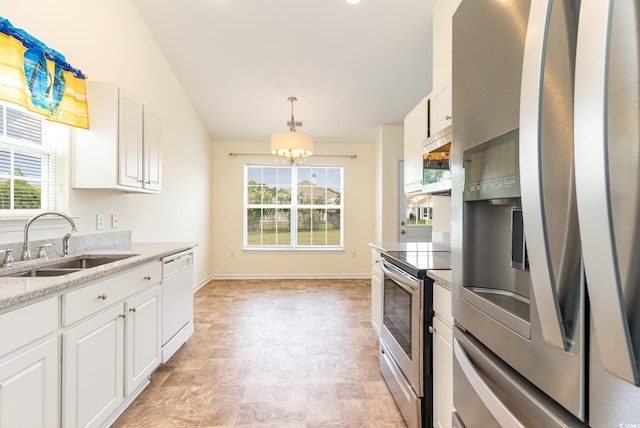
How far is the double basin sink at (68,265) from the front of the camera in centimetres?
179

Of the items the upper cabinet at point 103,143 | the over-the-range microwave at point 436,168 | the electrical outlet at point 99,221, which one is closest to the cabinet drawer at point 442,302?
the over-the-range microwave at point 436,168

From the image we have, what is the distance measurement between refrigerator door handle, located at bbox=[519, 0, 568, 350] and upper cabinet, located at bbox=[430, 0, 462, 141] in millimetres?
1443

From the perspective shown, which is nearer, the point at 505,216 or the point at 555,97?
the point at 555,97

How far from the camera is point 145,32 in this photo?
11.0ft

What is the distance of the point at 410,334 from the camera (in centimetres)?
174

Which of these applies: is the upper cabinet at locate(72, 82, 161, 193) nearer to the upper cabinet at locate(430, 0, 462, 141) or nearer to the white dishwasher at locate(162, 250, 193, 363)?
the white dishwasher at locate(162, 250, 193, 363)

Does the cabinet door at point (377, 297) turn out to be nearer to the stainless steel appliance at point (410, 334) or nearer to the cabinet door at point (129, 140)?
the stainless steel appliance at point (410, 334)

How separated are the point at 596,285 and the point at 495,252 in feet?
1.64

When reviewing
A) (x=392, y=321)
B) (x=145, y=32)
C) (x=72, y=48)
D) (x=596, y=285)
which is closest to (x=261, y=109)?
(x=145, y=32)

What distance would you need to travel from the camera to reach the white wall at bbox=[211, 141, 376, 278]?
5.83 metres

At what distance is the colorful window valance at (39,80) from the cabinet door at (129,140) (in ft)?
0.76

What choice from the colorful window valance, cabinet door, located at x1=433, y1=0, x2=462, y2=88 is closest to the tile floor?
the colorful window valance

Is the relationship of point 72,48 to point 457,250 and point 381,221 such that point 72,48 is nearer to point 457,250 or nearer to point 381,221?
point 457,250

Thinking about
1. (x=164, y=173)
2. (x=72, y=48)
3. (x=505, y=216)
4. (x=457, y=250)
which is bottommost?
(x=457, y=250)
